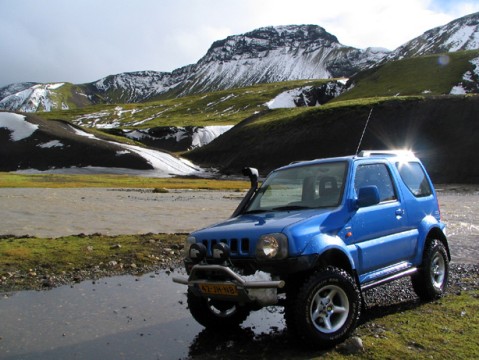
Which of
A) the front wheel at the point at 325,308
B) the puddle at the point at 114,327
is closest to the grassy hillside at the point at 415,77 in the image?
the puddle at the point at 114,327

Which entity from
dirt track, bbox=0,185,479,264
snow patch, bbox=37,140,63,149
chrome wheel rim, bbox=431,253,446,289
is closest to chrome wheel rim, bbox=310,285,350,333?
chrome wheel rim, bbox=431,253,446,289

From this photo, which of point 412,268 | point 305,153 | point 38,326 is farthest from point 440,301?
point 305,153

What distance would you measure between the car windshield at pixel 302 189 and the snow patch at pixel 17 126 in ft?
346

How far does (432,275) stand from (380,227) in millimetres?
1651

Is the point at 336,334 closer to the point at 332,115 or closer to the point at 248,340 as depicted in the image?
the point at 248,340

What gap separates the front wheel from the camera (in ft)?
18.2

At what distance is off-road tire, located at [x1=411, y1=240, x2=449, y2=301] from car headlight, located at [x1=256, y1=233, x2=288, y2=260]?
10.2 ft

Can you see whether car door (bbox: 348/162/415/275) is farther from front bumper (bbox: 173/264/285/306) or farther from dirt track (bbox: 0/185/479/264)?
dirt track (bbox: 0/185/479/264)

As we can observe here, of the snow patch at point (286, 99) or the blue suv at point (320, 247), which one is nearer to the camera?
the blue suv at point (320, 247)

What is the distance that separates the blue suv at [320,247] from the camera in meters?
5.65

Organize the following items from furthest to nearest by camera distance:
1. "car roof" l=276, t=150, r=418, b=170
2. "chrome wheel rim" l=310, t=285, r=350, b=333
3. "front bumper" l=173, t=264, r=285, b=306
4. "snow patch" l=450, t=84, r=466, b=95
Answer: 1. "snow patch" l=450, t=84, r=466, b=95
2. "car roof" l=276, t=150, r=418, b=170
3. "chrome wheel rim" l=310, t=285, r=350, b=333
4. "front bumper" l=173, t=264, r=285, b=306

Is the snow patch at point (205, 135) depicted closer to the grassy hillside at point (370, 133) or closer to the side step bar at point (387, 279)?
the grassy hillside at point (370, 133)

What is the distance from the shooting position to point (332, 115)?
300 feet

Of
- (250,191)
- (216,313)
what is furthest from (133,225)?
(216,313)
